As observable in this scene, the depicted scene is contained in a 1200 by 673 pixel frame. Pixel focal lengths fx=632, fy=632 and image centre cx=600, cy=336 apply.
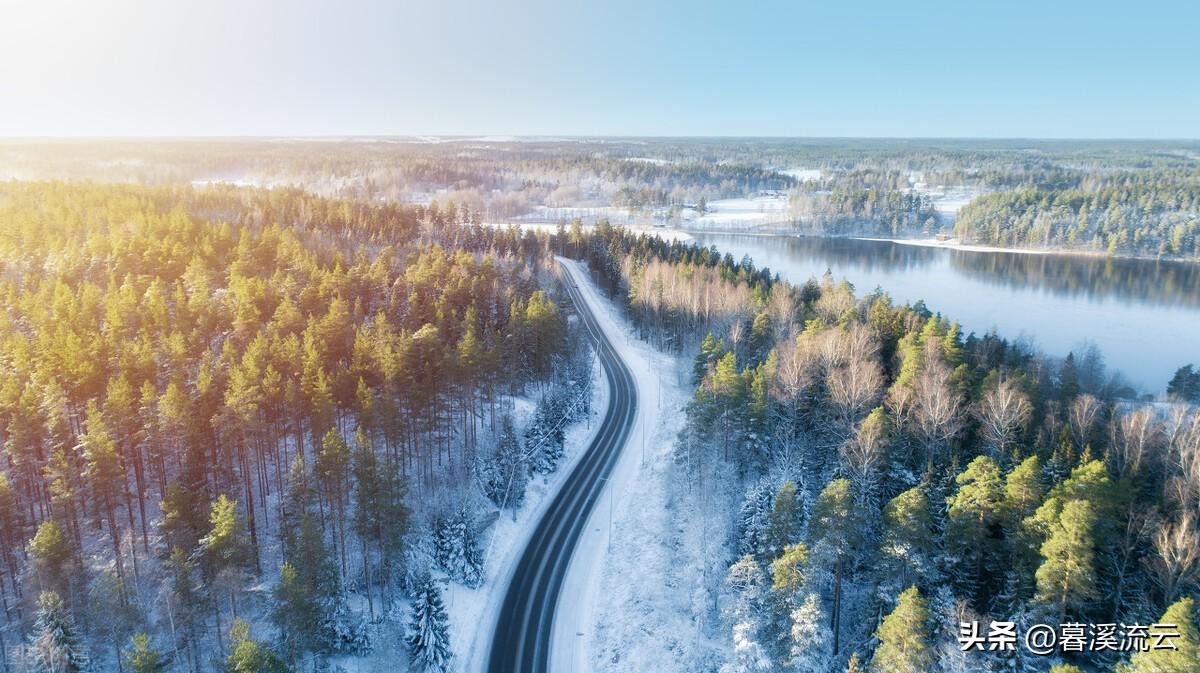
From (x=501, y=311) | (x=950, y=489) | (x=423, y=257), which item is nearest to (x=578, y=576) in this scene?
(x=950, y=489)

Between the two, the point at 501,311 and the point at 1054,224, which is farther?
the point at 1054,224

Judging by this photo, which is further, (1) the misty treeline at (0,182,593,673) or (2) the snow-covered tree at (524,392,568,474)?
(2) the snow-covered tree at (524,392,568,474)

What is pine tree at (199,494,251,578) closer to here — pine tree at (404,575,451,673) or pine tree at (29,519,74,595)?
pine tree at (29,519,74,595)

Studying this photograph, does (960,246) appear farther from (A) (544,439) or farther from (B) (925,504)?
(B) (925,504)

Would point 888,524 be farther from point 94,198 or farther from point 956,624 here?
point 94,198

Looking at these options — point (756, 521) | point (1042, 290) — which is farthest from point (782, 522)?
point (1042, 290)

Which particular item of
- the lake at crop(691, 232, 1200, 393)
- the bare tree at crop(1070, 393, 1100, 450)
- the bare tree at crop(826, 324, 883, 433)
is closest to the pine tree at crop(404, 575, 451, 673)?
the bare tree at crop(826, 324, 883, 433)

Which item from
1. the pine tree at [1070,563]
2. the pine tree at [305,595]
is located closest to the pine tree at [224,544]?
the pine tree at [305,595]

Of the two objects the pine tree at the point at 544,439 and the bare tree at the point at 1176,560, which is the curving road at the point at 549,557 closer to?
the pine tree at the point at 544,439
